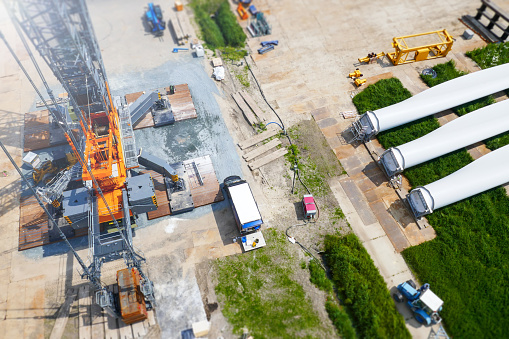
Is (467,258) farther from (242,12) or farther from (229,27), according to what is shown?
(242,12)

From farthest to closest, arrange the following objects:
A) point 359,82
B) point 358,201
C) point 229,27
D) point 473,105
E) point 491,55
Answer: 1. point 229,27
2. point 491,55
3. point 359,82
4. point 473,105
5. point 358,201

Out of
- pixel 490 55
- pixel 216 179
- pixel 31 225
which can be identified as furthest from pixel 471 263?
pixel 31 225

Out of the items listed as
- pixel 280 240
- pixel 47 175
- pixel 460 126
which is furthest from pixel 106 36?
pixel 460 126

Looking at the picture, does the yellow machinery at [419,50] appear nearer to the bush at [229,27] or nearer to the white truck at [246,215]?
the bush at [229,27]

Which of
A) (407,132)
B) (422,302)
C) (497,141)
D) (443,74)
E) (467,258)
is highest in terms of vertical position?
(443,74)

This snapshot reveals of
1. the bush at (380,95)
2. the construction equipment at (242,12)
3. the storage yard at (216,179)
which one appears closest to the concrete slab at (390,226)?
the storage yard at (216,179)

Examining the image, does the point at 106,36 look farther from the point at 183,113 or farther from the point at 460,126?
the point at 460,126
